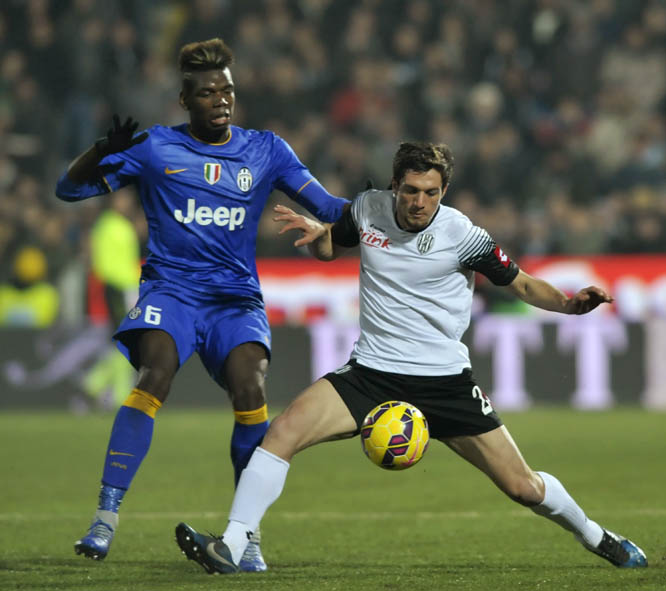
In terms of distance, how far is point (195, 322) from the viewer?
19.9 ft

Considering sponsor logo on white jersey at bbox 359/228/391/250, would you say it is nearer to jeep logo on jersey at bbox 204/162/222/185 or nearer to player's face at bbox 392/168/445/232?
player's face at bbox 392/168/445/232

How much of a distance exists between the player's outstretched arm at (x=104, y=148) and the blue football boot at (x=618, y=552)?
268 centimetres

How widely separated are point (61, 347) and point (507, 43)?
7118mm

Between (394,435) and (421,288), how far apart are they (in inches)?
26.3

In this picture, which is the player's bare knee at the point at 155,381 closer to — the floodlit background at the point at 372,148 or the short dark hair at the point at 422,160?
the short dark hair at the point at 422,160

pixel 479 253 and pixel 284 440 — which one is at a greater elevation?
pixel 479 253

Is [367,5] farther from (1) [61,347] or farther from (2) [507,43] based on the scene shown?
(1) [61,347]

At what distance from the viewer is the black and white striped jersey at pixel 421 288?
18.5 feet

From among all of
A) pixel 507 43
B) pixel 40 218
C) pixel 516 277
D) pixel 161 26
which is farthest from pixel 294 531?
pixel 161 26

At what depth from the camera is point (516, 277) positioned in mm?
5754

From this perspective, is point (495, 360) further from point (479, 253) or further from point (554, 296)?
point (479, 253)

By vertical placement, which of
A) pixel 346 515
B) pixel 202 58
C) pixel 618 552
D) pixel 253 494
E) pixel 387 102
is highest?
pixel 202 58

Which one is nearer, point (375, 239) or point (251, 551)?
point (375, 239)

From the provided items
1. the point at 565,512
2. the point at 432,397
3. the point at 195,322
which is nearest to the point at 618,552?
the point at 565,512
